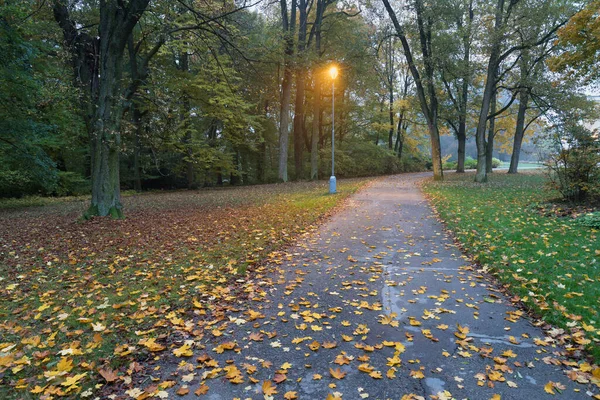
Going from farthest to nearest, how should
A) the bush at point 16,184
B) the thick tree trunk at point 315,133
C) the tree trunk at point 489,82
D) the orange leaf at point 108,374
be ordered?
the thick tree trunk at point 315,133 < the tree trunk at point 489,82 < the bush at point 16,184 < the orange leaf at point 108,374

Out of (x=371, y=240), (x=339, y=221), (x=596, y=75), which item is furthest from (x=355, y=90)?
(x=371, y=240)

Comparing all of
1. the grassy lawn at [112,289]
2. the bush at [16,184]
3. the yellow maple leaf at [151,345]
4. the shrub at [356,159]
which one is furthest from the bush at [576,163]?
the shrub at [356,159]

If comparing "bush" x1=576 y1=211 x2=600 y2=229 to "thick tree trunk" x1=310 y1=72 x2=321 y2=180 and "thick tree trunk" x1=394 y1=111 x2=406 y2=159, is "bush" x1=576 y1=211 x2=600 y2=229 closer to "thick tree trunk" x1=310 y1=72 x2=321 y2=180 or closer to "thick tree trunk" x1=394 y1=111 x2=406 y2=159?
"thick tree trunk" x1=310 y1=72 x2=321 y2=180

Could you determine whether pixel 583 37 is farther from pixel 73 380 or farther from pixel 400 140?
pixel 400 140

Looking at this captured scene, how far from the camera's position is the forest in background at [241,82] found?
9.65 m

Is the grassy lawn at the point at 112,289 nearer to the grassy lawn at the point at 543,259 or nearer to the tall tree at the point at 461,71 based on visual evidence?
the grassy lawn at the point at 543,259

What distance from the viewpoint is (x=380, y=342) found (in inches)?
128

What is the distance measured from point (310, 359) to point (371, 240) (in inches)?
172

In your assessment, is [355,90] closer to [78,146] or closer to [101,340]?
[78,146]

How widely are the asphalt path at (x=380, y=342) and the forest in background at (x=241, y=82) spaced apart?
675 centimetres

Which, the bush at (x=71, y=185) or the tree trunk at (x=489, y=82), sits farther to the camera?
the bush at (x=71, y=185)

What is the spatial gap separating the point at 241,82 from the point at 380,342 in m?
17.8

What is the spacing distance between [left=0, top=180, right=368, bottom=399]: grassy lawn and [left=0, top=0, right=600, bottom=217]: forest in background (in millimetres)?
2515

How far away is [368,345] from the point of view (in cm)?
318
